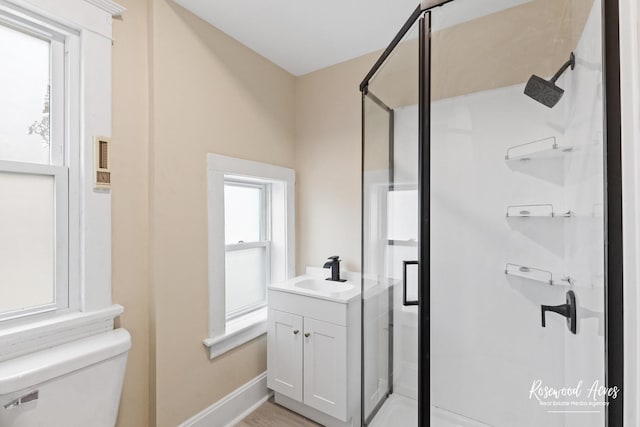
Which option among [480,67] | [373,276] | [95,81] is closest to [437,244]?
[373,276]

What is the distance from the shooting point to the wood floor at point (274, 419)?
1.76 meters

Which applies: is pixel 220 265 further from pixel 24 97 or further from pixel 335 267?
pixel 24 97

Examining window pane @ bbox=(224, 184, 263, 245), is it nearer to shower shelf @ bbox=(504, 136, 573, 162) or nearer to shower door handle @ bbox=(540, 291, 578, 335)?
shower shelf @ bbox=(504, 136, 573, 162)

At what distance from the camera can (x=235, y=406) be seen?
5.83 feet

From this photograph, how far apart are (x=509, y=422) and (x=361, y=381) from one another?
2.49 ft

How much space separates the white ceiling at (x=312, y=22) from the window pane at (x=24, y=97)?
73 cm

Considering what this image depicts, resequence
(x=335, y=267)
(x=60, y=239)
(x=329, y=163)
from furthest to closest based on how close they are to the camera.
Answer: (x=329, y=163)
(x=335, y=267)
(x=60, y=239)

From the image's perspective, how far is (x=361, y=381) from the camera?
170 centimetres

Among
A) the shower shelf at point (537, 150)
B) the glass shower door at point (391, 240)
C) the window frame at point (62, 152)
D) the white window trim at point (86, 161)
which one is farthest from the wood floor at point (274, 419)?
the shower shelf at point (537, 150)

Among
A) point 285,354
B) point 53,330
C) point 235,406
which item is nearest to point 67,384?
point 53,330

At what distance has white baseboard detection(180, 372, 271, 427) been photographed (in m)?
1.61

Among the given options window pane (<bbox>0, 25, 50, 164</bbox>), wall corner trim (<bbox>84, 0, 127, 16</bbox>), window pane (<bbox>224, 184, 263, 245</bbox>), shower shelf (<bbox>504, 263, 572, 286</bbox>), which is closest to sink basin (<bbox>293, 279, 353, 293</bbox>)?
window pane (<bbox>224, 184, 263, 245</bbox>)

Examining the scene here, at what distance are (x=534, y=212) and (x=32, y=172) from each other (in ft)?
7.15

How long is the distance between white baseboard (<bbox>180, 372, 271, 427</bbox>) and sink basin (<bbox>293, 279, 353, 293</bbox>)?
0.66 metres
